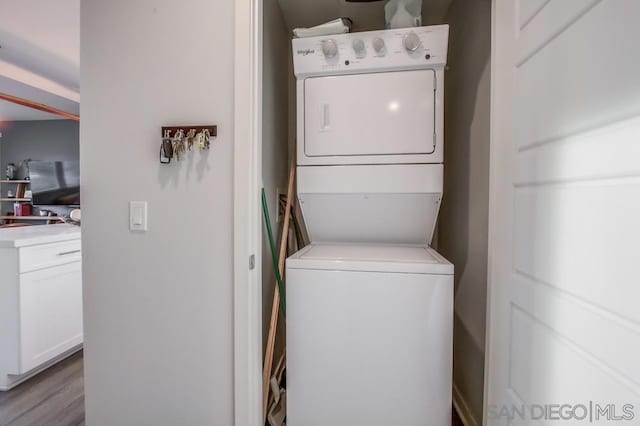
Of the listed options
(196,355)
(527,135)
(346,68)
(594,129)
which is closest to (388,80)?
(346,68)

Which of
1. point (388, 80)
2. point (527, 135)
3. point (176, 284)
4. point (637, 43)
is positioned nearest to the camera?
point (637, 43)

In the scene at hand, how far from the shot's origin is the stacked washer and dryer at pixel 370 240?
119cm

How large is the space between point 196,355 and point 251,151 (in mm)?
899

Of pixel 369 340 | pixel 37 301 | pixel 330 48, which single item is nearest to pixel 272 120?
pixel 330 48

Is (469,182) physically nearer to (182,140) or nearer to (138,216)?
(182,140)

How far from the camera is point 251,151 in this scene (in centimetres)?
114

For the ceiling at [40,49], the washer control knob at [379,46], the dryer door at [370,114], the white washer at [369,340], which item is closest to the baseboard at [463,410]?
the white washer at [369,340]

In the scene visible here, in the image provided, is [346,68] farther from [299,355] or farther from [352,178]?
[299,355]

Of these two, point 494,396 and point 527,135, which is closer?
point 527,135

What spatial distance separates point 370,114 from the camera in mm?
1464

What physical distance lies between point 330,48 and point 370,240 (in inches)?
42.3

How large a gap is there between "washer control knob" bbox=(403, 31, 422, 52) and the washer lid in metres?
1.02

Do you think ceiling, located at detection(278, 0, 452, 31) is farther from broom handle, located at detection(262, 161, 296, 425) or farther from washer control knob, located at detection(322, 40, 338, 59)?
broom handle, located at detection(262, 161, 296, 425)

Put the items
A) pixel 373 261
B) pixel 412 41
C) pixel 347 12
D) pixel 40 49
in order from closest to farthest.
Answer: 1. pixel 373 261
2. pixel 412 41
3. pixel 347 12
4. pixel 40 49
